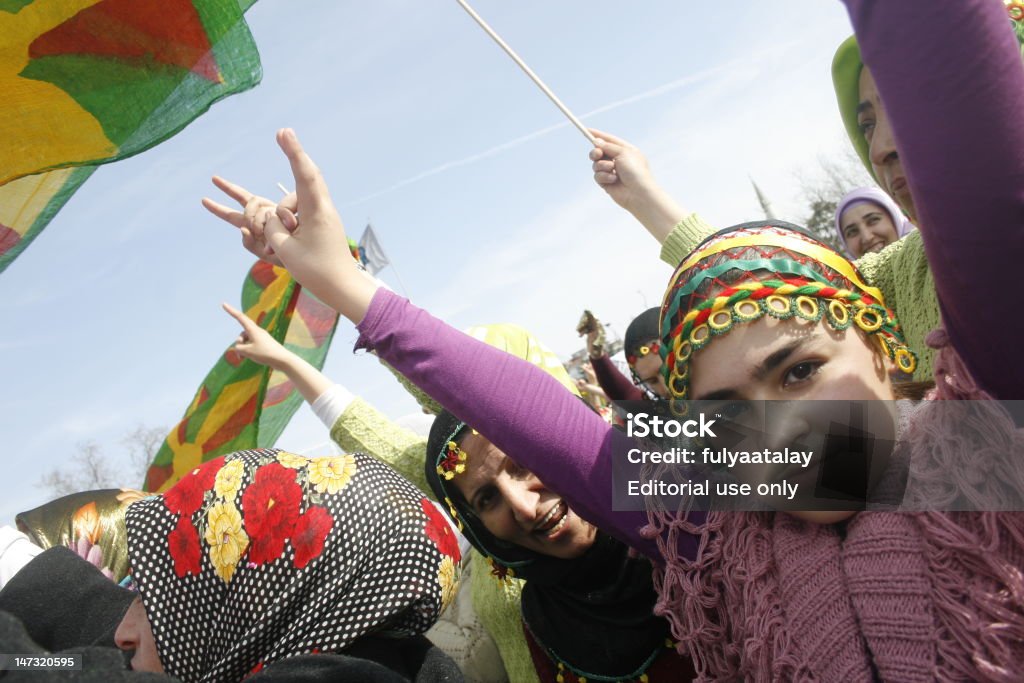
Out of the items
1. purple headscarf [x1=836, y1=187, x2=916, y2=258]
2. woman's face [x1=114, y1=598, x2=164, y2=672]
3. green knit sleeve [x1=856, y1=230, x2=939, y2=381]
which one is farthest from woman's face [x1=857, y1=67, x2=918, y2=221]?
purple headscarf [x1=836, y1=187, x2=916, y2=258]

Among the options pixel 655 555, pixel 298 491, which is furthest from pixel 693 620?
pixel 298 491

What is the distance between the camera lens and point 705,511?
141cm

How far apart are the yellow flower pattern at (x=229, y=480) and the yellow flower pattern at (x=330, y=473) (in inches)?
5.1

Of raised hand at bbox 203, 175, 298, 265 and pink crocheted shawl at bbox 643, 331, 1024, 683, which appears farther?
raised hand at bbox 203, 175, 298, 265

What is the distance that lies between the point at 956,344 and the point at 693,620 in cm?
65

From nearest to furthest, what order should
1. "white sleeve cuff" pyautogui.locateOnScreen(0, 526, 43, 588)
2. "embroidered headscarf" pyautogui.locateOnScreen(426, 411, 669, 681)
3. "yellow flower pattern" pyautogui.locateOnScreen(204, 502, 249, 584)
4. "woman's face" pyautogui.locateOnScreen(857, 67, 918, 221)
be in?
"yellow flower pattern" pyautogui.locateOnScreen(204, 502, 249, 584), "woman's face" pyautogui.locateOnScreen(857, 67, 918, 221), "embroidered headscarf" pyautogui.locateOnScreen(426, 411, 669, 681), "white sleeve cuff" pyautogui.locateOnScreen(0, 526, 43, 588)

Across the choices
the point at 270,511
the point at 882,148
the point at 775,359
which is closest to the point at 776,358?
the point at 775,359

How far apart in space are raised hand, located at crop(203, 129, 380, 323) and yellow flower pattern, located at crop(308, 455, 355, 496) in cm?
29

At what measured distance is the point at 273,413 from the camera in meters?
4.56

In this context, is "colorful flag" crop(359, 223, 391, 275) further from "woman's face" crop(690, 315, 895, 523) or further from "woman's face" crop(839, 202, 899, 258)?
"woman's face" crop(690, 315, 895, 523)

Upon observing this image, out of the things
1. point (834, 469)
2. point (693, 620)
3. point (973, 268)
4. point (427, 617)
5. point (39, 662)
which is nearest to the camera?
point (973, 268)

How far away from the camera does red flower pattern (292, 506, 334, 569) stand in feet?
4.25

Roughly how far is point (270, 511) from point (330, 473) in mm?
131

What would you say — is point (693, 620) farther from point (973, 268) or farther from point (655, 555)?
point (973, 268)
